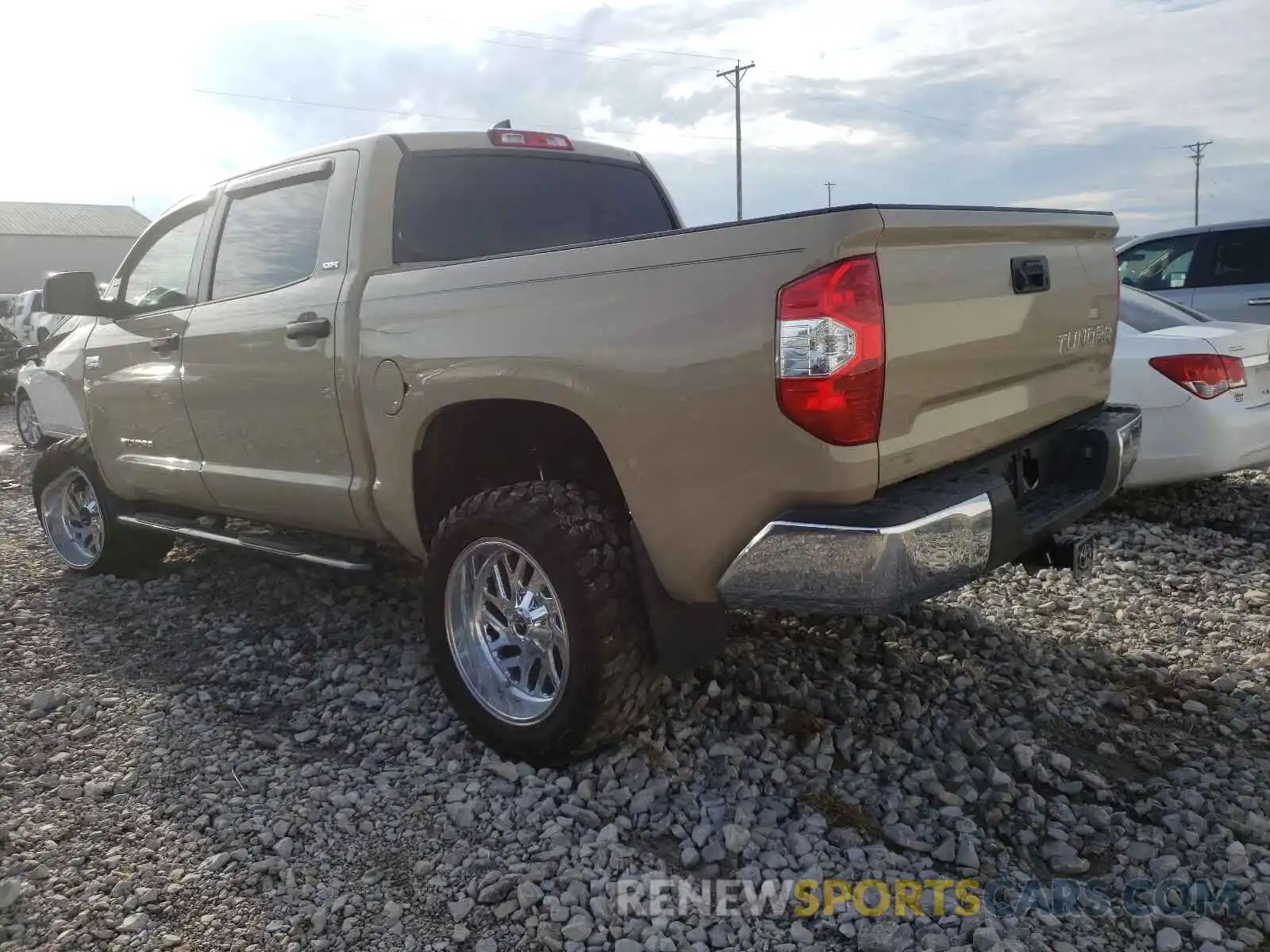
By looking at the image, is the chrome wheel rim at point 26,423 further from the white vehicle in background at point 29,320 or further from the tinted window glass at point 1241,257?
the tinted window glass at point 1241,257

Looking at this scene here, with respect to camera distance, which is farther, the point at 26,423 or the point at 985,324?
the point at 26,423

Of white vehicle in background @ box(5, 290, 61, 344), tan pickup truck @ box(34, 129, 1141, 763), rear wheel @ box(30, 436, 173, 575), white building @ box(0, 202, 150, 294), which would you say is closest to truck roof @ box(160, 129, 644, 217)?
tan pickup truck @ box(34, 129, 1141, 763)

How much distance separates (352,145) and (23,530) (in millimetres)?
4503

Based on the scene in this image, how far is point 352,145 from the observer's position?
370 centimetres

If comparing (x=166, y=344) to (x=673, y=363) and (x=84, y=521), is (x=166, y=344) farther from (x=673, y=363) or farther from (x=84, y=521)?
(x=673, y=363)

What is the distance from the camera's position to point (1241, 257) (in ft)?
29.1

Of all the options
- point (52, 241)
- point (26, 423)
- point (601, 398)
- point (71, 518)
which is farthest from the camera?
point (52, 241)

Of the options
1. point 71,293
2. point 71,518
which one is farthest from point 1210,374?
point 71,518

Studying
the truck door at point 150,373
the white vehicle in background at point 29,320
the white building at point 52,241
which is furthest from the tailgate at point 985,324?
the white building at point 52,241

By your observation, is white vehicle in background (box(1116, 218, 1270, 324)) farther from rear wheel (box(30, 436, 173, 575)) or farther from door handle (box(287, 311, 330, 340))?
rear wheel (box(30, 436, 173, 575))

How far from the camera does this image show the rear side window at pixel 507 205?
3.65m

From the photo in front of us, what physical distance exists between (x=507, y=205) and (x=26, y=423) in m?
9.09

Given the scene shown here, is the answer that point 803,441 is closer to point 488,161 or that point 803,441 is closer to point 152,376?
point 488,161

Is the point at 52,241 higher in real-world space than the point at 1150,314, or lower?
higher
